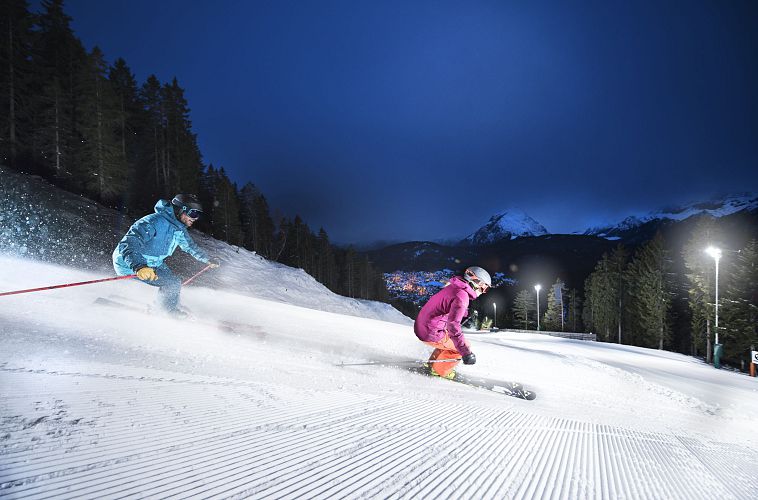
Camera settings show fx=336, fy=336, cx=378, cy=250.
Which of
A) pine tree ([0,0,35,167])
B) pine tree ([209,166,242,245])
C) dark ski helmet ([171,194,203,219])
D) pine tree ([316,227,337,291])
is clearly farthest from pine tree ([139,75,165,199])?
dark ski helmet ([171,194,203,219])

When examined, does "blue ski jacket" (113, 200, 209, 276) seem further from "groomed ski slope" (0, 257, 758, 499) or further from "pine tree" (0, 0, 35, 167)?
"pine tree" (0, 0, 35, 167)

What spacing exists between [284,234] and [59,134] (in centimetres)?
3956

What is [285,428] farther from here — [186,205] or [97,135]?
[97,135]

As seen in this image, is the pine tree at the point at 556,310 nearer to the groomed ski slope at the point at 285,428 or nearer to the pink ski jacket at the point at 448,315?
the groomed ski slope at the point at 285,428

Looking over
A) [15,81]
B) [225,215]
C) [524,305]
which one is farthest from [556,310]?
[15,81]

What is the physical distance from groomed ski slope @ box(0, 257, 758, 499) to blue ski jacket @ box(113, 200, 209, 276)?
104 cm

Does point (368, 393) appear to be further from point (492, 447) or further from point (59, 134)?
point (59, 134)

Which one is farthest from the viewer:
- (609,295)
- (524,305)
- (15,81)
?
(524,305)

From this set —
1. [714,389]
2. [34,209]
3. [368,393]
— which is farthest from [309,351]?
[34,209]

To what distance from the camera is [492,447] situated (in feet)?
10.2

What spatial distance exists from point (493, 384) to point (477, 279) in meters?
2.00

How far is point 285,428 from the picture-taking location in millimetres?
2920

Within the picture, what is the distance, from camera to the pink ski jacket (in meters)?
5.79

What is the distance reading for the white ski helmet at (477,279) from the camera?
19.7ft
